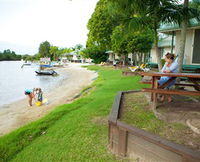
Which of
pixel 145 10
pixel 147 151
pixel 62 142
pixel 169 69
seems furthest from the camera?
pixel 145 10

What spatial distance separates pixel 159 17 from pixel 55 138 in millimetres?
5226

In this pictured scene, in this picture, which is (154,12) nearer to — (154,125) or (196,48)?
(154,125)

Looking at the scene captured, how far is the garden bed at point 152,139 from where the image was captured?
6.02 feet

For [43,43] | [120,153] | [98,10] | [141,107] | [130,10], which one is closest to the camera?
[120,153]

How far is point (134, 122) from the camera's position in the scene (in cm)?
281

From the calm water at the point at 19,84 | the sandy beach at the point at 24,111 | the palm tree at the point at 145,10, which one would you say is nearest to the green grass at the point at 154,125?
the palm tree at the point at 145,10

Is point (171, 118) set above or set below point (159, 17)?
below

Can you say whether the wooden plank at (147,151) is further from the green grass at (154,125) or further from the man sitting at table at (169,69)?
the man sitting at table at (169,69)

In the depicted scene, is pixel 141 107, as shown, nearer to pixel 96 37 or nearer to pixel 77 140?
pixel 77 140

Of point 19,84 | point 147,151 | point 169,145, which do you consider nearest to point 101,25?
point 19,84

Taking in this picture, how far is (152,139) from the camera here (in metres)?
2.00

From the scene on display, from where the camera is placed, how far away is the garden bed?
1834 mm

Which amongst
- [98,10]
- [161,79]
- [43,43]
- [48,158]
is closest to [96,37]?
[98,10]

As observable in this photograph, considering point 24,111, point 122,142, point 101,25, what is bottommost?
point 24,111
